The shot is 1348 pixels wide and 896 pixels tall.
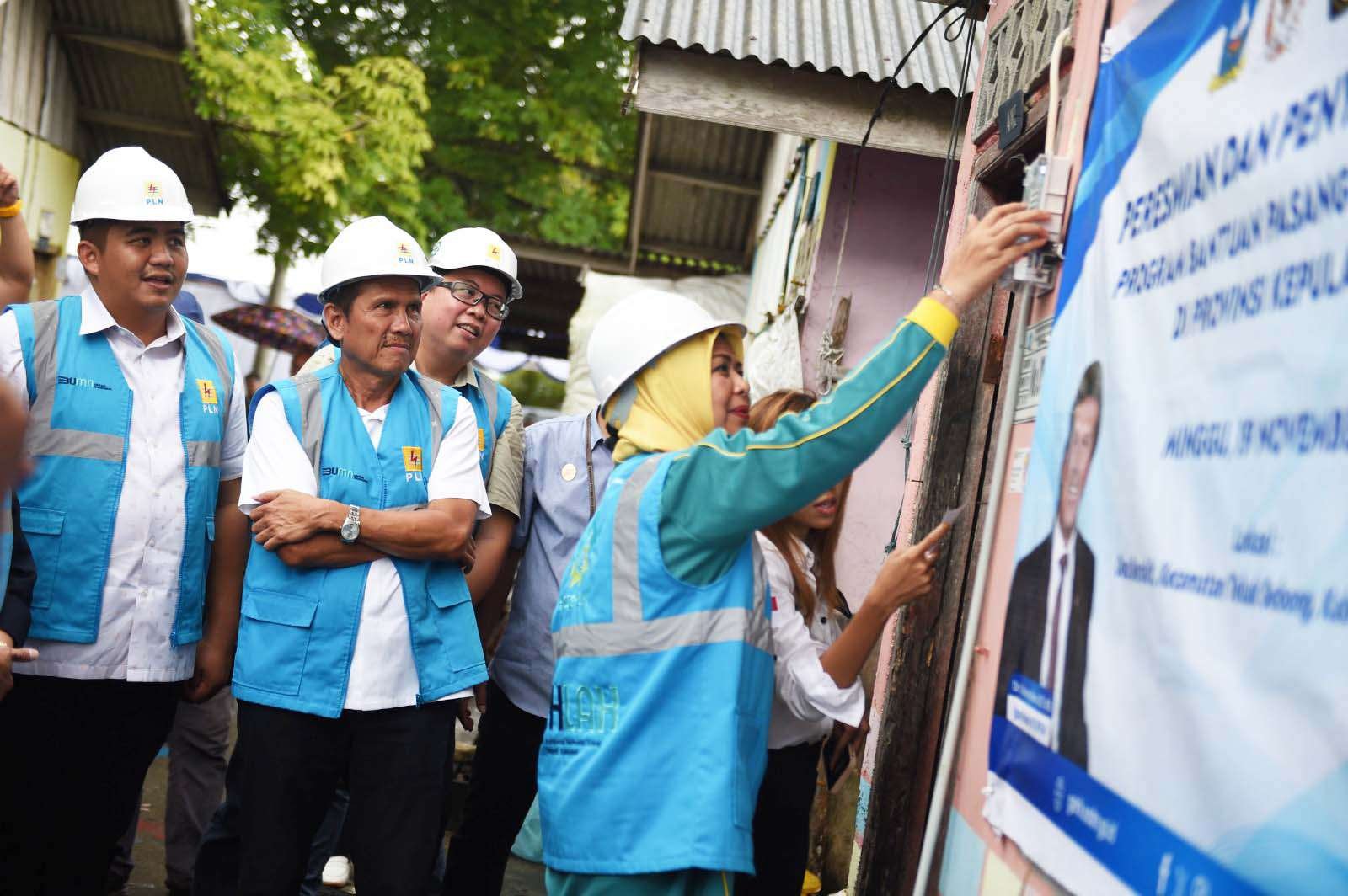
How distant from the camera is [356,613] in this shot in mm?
3295

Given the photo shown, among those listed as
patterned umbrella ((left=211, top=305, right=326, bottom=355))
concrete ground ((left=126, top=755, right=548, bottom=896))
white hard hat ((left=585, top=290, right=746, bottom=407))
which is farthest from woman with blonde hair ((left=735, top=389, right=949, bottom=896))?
patterned umbrella ((left=211, top=305, right=326, bottom=355))

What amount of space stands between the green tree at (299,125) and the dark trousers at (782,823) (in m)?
9.37

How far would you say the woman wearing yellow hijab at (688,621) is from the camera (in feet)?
7.66

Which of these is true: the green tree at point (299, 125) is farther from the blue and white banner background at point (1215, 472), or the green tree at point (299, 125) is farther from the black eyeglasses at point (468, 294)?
the blue and white banner background at point (1215, 472)

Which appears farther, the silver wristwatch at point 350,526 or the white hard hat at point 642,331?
the silver wristwatch at point 350,526

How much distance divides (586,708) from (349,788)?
1074mm

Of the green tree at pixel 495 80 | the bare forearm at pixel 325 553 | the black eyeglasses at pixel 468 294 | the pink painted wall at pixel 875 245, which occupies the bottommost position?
the bare forearm at pixel 325 553

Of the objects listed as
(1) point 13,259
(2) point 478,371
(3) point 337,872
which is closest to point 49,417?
(1) point 13,259

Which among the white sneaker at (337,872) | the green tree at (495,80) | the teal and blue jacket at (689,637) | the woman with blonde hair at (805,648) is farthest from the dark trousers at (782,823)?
the green tree at (495,80)

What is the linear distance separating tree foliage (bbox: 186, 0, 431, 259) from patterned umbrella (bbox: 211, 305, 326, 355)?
831 millimetres

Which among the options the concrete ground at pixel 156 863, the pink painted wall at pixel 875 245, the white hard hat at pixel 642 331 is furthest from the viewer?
the pink painted wall at pixel 875 245

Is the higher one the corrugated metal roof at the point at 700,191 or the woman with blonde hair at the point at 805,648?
the corrugated metal roof at the point at 700,191

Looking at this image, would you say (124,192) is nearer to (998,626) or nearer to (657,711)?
(657,711)

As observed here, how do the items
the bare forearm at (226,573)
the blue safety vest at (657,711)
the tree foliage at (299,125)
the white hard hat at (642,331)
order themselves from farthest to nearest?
the tree foliage at (299,125), the bare forearm at (226,573), the white hard hat at (642,331), the blue safety vest at (657,711)
